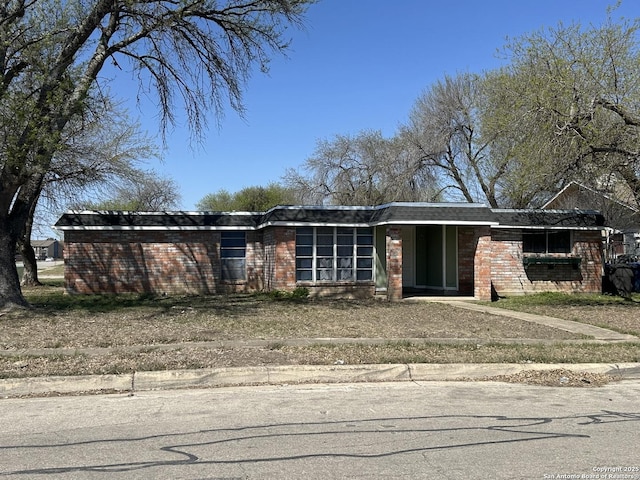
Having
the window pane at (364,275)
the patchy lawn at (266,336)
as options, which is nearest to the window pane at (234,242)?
the window pane at (364,275)

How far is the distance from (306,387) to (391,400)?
49.8 inches

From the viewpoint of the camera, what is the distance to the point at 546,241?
21.1m

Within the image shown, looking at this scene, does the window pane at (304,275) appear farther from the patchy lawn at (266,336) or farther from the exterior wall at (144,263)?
the patchy lawn at (266,336)

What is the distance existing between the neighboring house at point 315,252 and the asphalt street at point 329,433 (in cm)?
1198

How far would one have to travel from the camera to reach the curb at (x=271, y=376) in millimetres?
7449

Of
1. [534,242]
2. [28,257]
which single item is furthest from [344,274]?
[28,257]

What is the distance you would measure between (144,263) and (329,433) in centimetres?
1689

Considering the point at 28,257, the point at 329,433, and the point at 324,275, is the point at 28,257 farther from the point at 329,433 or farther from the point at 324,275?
the point at 329,433

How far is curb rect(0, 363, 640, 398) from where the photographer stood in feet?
24.4

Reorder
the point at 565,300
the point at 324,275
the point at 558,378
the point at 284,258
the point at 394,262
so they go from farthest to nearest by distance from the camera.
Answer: the point at 324,275 < the point at 284,258 < the point at 565,300 < the point at 394,262 < the point at 558,378

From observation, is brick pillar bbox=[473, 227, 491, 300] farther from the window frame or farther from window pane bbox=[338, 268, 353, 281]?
window pane bbox=[338, 268, 353, 281]

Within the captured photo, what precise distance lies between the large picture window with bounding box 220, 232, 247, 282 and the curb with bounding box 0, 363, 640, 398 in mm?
13651

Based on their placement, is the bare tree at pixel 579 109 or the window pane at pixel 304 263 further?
the window pane at pixel 304 263

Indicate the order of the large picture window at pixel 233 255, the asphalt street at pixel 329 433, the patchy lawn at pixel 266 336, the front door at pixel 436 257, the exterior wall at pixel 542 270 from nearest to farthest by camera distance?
the asphalt street at pixel 329 433
the patchy lawn at pixel 266 336
the front door at pixel 436 257
the exterior wall at pixel 542 270
the large picture window at pixel 233 255
